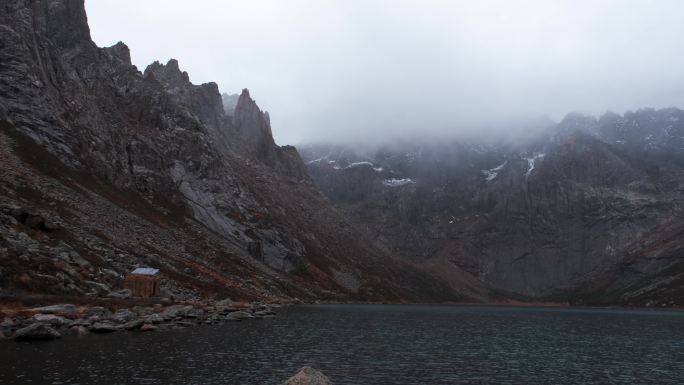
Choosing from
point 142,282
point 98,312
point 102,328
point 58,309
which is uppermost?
point 142,282

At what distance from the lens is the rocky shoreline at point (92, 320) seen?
49666 mm

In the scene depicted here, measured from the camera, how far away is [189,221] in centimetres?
16575

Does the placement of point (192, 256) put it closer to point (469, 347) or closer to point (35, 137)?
point (35, 137)

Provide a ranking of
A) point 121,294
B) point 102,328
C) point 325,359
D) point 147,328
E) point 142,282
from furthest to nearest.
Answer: point 142,282
point 121,294
point 147,328
point 102,328
point 325,359

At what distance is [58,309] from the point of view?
5850 centimetres

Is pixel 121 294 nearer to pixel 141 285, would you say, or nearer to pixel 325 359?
pixel 141 285

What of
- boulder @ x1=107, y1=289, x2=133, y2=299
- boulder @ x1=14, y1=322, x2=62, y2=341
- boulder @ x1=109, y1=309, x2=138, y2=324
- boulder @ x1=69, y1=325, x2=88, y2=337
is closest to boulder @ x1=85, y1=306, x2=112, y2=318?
boulder @ x1=109, y1=309, x2=138, y2=324

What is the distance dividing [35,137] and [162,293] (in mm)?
Answer: 61573

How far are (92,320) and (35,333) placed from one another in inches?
402

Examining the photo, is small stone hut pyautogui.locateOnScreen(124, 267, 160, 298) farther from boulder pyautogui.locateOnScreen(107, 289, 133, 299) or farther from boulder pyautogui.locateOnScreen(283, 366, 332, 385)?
boulder pyautogui.locateOnScreen(283, 366, 332, 385)

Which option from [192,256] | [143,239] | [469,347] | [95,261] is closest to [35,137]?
[143,239]

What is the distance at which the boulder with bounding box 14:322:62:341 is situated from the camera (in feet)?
158

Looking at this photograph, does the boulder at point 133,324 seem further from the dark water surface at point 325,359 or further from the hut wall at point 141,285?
the hut wall at point 141,285

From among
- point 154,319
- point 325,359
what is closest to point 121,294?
point 154,319
